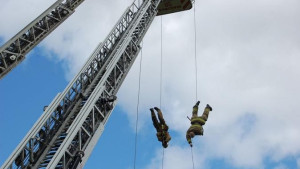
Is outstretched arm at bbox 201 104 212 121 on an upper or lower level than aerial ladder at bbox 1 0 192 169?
upper

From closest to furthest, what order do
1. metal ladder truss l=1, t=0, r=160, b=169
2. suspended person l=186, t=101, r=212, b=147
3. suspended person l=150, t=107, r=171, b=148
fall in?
metal ladder truss l=1, t=0, r=160, b=169 → suspended person l=186, t=101, r=212, b=147 → suspended person l=150, t=107, r=171, b=148

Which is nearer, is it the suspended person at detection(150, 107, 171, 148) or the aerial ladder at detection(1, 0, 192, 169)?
the aerial ladder at detection(1, 0, 192, 169)

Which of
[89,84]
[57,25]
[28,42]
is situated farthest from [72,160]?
[57,25]

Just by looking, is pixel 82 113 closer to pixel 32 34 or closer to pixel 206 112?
pixel 32 34

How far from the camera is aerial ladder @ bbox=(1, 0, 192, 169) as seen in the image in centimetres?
1235

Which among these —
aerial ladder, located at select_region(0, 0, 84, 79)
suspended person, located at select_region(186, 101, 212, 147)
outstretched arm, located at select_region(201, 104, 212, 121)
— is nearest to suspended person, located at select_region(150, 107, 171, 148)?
suspended person, located at select_region(186, 101, 212, 147)

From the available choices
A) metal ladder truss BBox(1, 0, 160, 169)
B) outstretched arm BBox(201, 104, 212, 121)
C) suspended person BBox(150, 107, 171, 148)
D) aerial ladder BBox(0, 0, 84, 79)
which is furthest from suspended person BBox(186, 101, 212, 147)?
aerial ladder BBox(0, 0, 84, 79)

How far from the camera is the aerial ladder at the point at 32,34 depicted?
13.9 meters

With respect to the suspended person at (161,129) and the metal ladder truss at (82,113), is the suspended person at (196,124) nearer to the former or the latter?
the suspended person at (161,129)

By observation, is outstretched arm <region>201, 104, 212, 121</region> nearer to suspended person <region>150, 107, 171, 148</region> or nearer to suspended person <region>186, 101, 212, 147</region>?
suspended person <region>186, 101, 212, 147</region>

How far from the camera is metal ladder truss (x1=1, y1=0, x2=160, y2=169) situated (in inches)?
486

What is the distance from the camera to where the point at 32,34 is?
1476 centimetres

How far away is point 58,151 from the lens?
39.1 feet


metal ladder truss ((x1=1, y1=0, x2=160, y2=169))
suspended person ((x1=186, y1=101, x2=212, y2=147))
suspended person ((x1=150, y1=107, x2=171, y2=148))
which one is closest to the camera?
metal ladder truss ((x1=1, y1=0, x2=160, y2=169))
